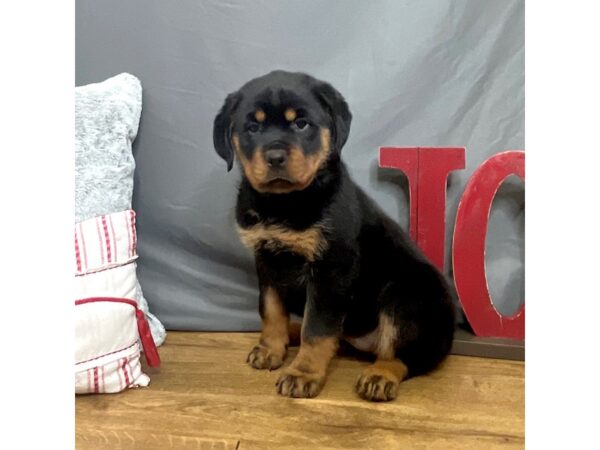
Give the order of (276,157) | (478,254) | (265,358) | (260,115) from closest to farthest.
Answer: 1. (276,157)
2. (260,115)
3. (265,358)
4. (478,254)

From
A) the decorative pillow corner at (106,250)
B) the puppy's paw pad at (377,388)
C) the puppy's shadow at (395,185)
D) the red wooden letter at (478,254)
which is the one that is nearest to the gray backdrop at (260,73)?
the puppy's shadow at (395,185)

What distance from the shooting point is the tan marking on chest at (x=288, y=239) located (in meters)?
1.73

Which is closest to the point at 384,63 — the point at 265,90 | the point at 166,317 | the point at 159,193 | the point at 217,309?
the point at 265,90

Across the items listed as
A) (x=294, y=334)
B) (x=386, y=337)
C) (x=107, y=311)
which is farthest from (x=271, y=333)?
(x=107, y=311)

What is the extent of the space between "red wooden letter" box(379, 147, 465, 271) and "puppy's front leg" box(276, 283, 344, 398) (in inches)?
21.8

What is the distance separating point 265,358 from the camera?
195 cm

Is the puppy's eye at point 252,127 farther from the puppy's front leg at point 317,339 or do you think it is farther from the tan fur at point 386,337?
the tan fur at point 386,337

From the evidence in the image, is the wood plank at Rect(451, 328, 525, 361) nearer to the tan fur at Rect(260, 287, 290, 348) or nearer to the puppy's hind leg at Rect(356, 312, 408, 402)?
the puppy's hind leg at Rect(356, 312, 408, 402)

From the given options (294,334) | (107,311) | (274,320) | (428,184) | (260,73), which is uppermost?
(260,73)

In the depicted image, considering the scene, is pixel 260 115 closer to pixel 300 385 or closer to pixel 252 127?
pixel 252 127

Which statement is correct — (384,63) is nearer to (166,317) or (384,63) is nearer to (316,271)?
(316,271)

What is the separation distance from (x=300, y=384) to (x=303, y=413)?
3.9 inches

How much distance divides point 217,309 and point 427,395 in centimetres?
93

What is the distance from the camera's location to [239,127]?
1.78m
